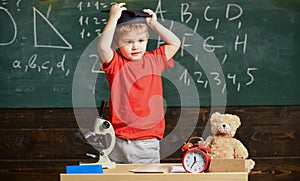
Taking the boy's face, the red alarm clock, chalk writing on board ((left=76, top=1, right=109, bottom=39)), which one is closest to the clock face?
the red alarm clock

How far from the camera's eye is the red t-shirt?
308 cm

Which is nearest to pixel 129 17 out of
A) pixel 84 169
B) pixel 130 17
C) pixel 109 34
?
pixel 130 17

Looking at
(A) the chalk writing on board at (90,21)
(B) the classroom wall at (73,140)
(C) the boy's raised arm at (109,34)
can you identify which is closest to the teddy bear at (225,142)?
(C) the boy's raised arm at (109,34)

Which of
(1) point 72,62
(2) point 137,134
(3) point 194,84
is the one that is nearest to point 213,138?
(2) point 137,134

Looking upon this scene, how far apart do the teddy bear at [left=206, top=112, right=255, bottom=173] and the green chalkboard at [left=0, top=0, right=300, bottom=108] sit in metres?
1.23

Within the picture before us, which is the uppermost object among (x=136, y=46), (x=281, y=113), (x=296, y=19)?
(x=296, y=19)

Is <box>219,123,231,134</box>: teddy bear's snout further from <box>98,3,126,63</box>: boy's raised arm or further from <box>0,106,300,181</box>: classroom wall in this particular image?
<box>0,106,300,181</box>: classroom wall

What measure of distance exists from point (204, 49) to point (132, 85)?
1.08 meters

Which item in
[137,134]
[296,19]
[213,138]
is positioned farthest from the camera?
[296,19]

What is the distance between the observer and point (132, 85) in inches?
122

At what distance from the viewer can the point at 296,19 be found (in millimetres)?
4043

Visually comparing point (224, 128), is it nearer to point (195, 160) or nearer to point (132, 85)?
point (195, 160)

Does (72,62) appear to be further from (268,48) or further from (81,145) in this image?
(268,48)

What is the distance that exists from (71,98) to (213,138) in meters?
1.54
